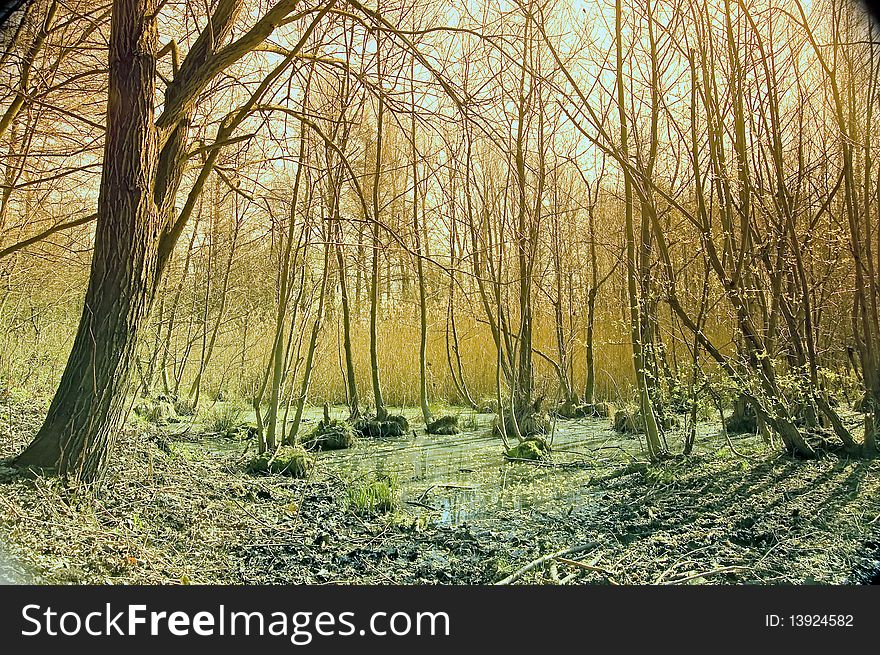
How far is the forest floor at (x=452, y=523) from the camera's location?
68.7 inches

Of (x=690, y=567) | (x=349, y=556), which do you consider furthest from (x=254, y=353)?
(x=690, y=567)

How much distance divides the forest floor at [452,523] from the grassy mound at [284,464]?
2.8 inches

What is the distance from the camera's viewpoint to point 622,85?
2.86 m

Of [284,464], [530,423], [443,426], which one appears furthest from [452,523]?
[443,426]

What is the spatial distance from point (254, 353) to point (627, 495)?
2.64 metres

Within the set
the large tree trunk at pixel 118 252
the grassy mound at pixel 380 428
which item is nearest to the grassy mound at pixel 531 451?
the grassy mound at pixel 380 428

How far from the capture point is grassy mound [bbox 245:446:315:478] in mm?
2814

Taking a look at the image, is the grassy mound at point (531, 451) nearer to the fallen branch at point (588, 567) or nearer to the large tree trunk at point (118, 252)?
the fallen branch at point (588, 567)

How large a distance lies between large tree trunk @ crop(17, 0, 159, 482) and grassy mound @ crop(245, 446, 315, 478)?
0.92 meters

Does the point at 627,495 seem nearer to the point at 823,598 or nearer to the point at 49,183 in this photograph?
the point at 823,598

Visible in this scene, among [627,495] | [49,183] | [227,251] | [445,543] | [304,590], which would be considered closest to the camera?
[304,590]

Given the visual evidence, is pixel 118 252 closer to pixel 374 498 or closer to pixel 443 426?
pixel 374 498

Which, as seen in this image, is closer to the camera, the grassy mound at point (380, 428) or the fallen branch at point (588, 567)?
the fallen branch at point (588, 567)

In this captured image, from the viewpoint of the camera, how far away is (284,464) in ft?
9.37
